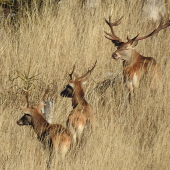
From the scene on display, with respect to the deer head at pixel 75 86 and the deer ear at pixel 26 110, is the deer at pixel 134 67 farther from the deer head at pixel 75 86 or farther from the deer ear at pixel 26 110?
the deer ear at pixel 26 110

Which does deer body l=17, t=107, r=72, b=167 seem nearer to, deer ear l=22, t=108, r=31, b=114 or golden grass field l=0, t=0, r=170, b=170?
deer ear l=22, t=108, r=31, b=114

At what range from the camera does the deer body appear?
16.9 ft

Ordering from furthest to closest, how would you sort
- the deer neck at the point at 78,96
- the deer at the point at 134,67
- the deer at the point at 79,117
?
the deer at the point at 134,67 < the deer neck at the point at 78,96 < the deer at the point at 79,117

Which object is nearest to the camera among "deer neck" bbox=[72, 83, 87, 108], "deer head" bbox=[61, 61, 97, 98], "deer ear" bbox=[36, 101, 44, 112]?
"deer ear" bbox=[36, 101, 44, 112]

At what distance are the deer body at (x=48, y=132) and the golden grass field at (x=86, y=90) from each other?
13cm

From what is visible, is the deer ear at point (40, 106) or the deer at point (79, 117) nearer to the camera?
the deer ear at point (40, 106)

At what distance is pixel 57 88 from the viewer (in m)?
7.12

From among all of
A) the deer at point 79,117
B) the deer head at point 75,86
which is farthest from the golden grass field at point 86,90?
the deer head at point 75,86

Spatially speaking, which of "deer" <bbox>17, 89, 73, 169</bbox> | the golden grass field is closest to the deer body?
"deer" <bbox>17, 89, 73, 169</bbox>

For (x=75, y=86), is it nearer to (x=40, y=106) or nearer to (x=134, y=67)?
(x=40, y=106)

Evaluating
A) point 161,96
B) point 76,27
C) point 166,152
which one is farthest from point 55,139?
point 76,27

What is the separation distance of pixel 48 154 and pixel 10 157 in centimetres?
46

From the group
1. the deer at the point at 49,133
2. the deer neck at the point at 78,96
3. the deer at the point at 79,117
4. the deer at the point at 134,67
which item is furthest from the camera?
the deer at the point at 134,67

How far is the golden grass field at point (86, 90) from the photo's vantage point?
5.43m
